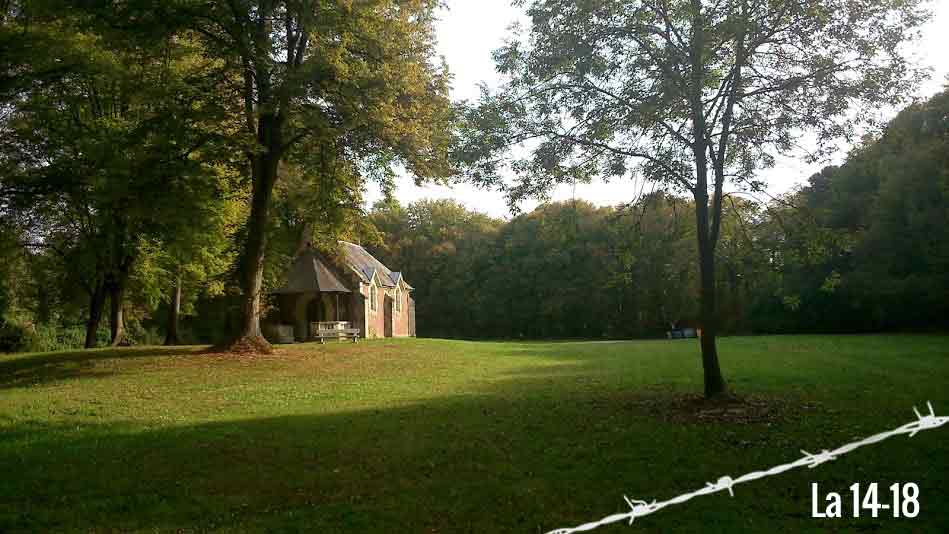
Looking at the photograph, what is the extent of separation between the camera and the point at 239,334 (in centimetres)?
2378

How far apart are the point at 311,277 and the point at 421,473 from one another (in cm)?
3330

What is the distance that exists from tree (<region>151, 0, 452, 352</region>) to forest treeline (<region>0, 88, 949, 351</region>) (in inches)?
94.1

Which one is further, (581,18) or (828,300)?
(828,300)

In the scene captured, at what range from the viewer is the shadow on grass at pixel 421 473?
7465mm

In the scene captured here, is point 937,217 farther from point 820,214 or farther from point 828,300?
point 820,214

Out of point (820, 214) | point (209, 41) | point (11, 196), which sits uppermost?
point (209, 41)

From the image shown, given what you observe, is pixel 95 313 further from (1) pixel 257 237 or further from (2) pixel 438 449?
(2) pixel 438 449

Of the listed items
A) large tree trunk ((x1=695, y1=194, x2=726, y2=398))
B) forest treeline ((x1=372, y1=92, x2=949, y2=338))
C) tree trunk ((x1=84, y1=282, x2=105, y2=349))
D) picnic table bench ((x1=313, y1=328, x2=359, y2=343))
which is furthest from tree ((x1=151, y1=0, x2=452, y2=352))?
tree trunk ((x1=84, y1=282, x2=105, y2=349))

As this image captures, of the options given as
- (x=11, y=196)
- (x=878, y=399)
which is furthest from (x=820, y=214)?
(x=11, y=196)

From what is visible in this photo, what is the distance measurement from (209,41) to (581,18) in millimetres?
14311

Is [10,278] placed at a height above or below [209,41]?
below

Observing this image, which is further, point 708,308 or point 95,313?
point 95,313

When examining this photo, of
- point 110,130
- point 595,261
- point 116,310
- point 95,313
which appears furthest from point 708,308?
point 595,261

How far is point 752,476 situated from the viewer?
28.4ft
